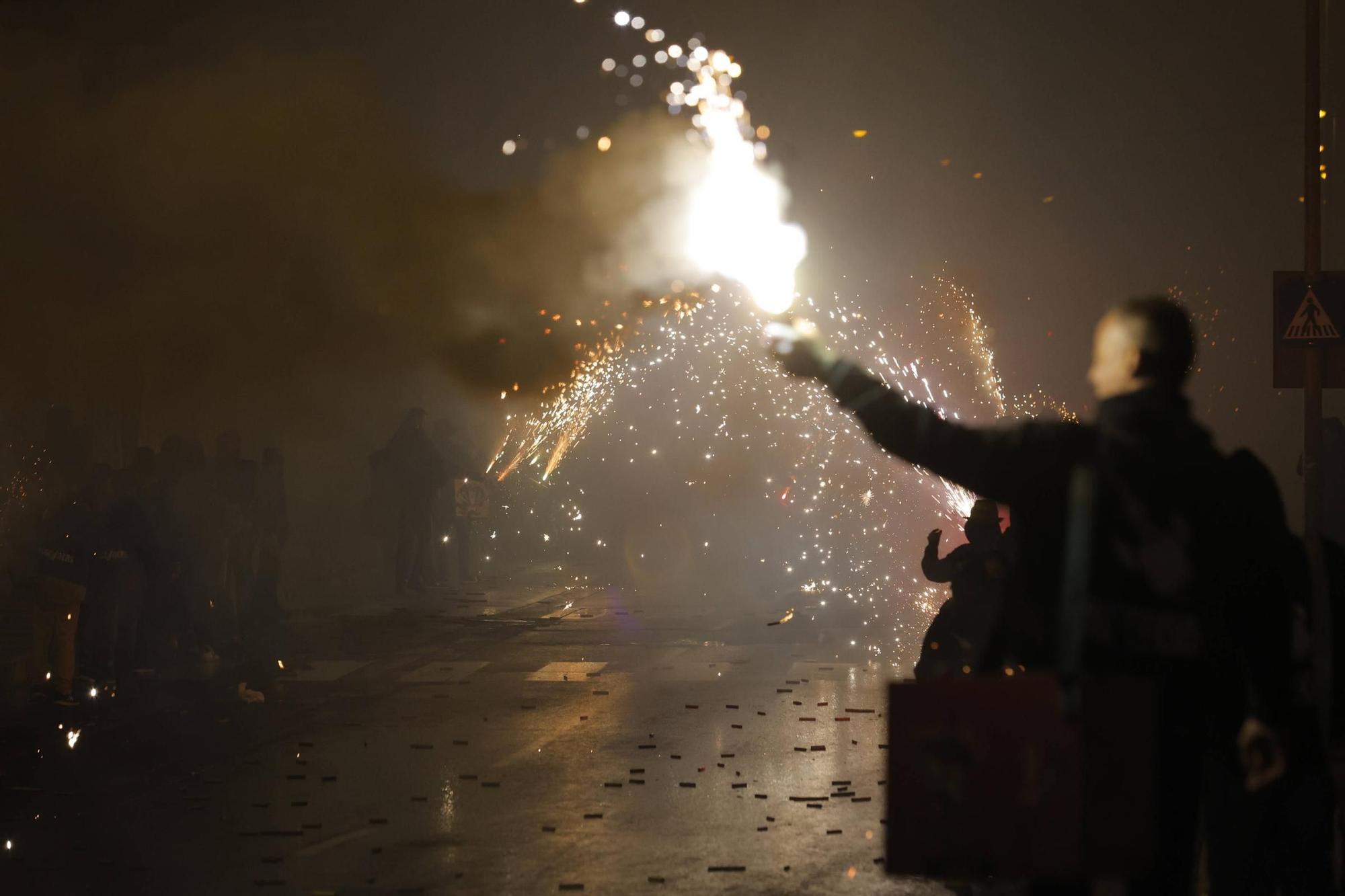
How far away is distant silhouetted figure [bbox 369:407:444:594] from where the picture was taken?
19.5m

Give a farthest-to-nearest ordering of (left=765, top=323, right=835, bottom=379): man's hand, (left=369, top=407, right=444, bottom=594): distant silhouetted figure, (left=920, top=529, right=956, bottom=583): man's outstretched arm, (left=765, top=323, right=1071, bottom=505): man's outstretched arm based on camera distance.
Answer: (left=369, top=407, right=444, bottom=594): distant silhouetted figure, (left=920, top=529, right=956, bottom=583): man's outstretched arm, (left=765, top=323, right=835, bottom=379): man's hand, (left=765, top=323, right=1071, bottom=505): man's outstretched arm

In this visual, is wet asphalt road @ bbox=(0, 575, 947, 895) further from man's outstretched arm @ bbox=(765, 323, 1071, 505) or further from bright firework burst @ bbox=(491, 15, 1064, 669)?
bright firework burst @ bbox=(491, 15, 1064, 669)

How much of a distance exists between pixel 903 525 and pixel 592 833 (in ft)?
77.6

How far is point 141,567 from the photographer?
1118 cm

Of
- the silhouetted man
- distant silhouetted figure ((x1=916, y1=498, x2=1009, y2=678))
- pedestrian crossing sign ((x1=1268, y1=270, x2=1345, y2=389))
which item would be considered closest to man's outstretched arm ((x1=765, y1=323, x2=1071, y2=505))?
the silhouetted man

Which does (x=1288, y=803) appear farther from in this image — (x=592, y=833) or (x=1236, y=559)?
(x=592, y=833)

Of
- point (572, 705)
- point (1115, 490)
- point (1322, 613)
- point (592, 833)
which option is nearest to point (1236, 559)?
point (1115, 490)

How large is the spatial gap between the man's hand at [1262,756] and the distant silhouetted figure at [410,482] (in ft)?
54.7

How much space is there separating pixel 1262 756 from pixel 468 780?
525 centimetres

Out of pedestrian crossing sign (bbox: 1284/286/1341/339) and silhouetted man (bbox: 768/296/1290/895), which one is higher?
pedestrian crossing sign (bbox: 1284/286/1341/339)

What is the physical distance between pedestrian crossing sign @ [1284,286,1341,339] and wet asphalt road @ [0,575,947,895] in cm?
437

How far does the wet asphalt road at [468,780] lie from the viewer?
19.3 feet


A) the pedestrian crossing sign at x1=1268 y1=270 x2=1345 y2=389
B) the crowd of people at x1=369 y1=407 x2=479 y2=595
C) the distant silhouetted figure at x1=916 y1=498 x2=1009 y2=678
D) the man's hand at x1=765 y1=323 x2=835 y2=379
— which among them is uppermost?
the pedestrian crossing sign at x1=1268 y1=270 x2=1345 y2=389

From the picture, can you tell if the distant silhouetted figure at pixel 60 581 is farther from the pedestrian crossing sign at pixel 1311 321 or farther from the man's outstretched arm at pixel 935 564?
the pedestrian crossing sign at pixel 1311 321
